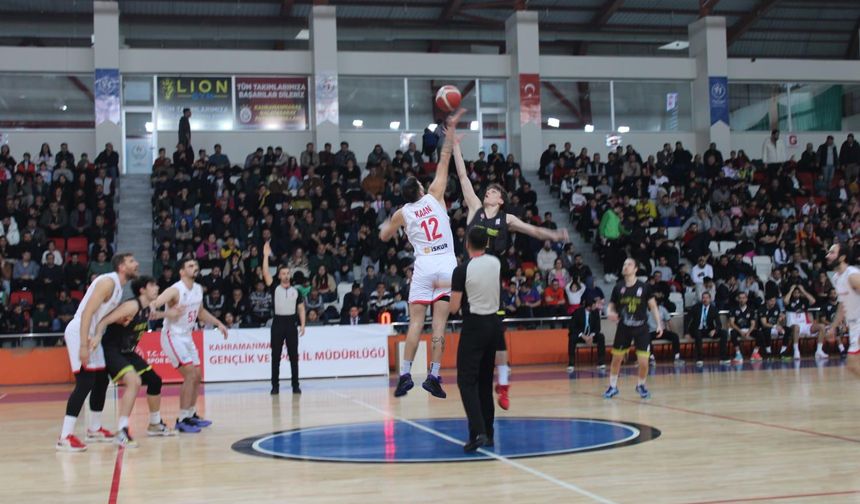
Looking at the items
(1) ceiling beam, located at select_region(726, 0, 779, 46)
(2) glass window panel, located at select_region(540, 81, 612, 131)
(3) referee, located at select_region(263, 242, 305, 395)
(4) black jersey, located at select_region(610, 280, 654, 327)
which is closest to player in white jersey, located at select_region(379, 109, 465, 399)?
(4) black jersey, located at select_region(610, 280, 654, 327)

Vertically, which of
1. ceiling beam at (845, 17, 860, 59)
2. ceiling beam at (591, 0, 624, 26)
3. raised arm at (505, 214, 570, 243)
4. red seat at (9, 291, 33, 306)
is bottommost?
red seat at (9, 291, 33, 306)

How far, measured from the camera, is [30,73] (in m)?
30.4

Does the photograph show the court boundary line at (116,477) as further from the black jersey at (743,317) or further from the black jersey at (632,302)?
the black jersey at (743,317)

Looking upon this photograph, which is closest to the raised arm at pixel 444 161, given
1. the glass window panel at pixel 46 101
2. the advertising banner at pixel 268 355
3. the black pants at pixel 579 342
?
the advertising banner at pixel 268 355

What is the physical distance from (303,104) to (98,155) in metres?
6.59

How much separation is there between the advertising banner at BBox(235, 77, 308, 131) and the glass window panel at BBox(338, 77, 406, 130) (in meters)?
1.44

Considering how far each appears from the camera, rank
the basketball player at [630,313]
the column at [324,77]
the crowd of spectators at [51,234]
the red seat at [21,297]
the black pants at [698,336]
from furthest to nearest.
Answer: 1. the column at [324,77]
2. the black pants at [698,336]
3. the red seat at [21,297]
4. the crowd of spectators at [51,234]
5. the basketball player at [630,313]

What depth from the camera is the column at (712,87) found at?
111 feet

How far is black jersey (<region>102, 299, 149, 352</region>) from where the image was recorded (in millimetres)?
10812

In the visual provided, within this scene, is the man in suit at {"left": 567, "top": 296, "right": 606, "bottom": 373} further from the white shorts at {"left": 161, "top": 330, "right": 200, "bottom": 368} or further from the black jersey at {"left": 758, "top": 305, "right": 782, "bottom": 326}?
the white shorts at {"left": 161, "top": 330, "right": 200, "bottom": 368}

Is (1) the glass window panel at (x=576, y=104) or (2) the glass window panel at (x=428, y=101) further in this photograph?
(1) the glass window panel at (x=576, y=104)

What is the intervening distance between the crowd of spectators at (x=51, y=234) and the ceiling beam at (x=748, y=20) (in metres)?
22.8

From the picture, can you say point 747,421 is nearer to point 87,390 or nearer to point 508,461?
point 508,461

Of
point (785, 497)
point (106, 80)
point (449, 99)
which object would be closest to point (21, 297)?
point (106, 80)
